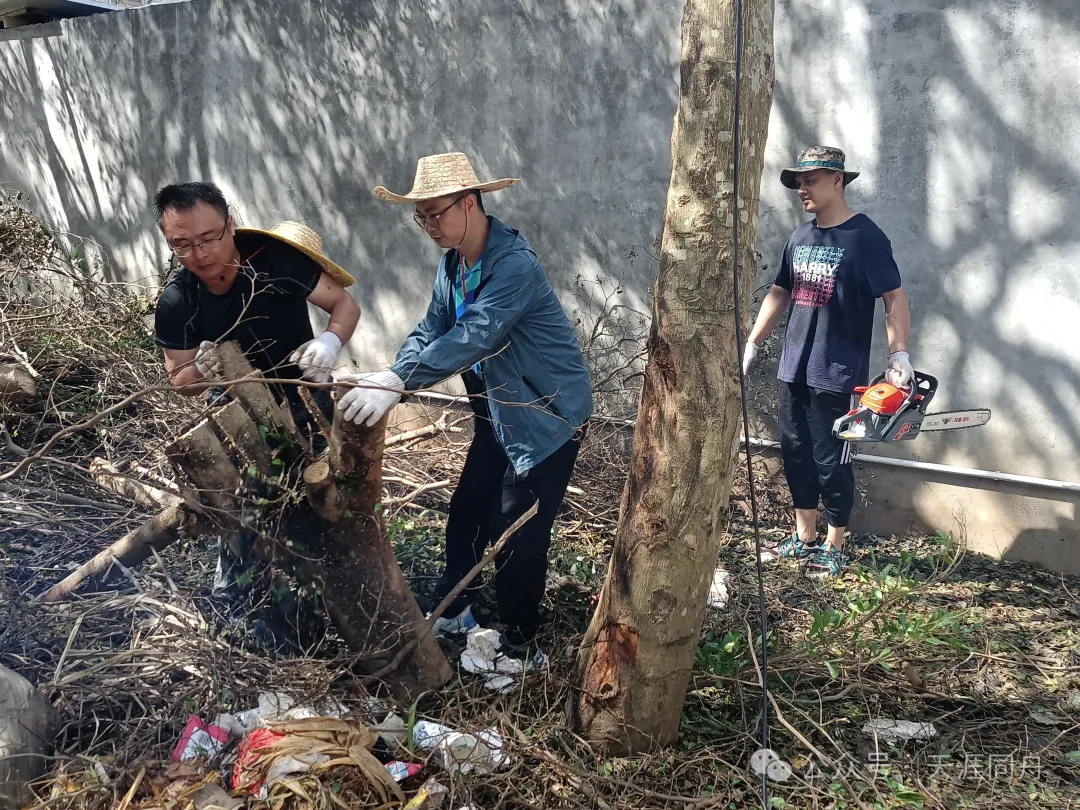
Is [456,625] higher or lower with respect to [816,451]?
lower

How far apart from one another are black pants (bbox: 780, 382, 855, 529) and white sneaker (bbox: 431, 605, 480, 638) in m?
1.80

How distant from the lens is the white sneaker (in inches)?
128

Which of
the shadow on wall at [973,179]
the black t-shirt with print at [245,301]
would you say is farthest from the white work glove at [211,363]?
the shadow on wall at [973,179]

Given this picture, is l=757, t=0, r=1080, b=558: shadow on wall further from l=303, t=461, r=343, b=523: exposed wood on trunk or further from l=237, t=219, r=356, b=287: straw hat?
l=303, t=461, r=343, b=523: exposed wood on trunk

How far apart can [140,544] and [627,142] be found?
3.31m

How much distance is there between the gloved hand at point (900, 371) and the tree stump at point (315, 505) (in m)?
2.41

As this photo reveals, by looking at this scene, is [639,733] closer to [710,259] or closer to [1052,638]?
[710,259]

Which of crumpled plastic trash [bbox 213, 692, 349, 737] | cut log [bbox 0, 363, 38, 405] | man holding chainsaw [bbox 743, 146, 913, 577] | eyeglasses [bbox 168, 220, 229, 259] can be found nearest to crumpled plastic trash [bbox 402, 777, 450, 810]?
crumpled plastic trash [bbox 213, 692, 349, 737]

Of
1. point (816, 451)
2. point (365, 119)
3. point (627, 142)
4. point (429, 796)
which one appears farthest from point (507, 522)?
point (365, 119)

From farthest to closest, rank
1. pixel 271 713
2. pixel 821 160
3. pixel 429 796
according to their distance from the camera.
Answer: pixel 821 160 < pixel 271 713 < pixel 429 796

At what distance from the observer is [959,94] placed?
3920mm

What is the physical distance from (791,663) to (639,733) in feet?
2.38

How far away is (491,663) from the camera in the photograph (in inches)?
117

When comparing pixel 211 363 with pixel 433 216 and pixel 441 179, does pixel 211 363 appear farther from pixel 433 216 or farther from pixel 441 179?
pixel 441 179
